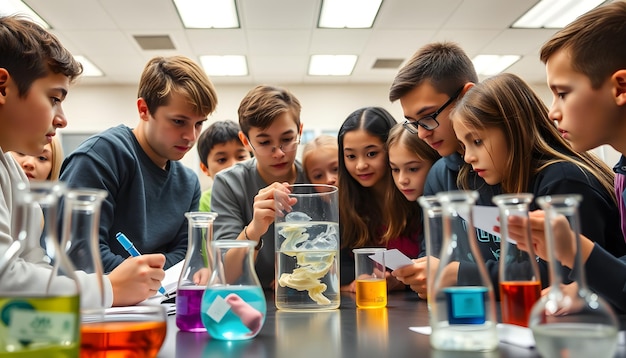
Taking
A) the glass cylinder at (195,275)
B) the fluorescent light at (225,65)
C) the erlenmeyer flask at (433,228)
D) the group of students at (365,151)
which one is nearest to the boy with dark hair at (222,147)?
Result: the group of students at (365,151)

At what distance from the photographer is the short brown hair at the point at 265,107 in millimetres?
1733

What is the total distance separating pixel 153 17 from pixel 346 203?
3.15 meters

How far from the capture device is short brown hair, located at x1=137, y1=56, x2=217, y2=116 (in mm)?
1698

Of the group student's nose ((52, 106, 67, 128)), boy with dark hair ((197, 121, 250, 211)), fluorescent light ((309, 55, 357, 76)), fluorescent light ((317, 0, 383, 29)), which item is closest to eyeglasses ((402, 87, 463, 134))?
student's nose ((52, 106, 67, 128))

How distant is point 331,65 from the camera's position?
5488 mm

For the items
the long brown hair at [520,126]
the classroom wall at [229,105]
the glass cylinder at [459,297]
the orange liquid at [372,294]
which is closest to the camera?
the glass cylinder at [459,297]

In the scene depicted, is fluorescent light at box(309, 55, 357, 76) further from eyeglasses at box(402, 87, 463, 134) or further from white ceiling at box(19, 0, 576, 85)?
eyeglasses at box(402, 87, 463, 134)

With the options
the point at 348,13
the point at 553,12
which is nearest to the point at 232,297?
the point at 348,13

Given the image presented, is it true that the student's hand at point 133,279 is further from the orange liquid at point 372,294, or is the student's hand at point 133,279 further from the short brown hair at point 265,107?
the short brown hair at point 265,107

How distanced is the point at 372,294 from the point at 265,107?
0.87 m

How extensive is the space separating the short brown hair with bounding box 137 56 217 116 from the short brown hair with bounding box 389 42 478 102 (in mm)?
658

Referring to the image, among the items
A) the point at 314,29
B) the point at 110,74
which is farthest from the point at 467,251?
the point at 110,74

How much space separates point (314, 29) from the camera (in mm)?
4426

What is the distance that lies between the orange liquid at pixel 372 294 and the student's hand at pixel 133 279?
0.44m
